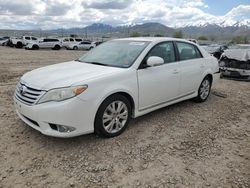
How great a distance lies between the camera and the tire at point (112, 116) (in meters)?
3.79

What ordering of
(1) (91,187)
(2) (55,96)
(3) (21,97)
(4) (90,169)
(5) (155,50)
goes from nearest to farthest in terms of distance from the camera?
(1) (91,187)
(4) (90,169)
(2) (55,96)
(3) (21,97)
(5) (155,50)

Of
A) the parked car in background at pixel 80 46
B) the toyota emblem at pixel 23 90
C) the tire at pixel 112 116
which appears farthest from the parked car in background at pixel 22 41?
the tire at pixel 112 116

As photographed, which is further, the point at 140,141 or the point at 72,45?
the point at 72,45

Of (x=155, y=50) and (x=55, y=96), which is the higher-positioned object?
(x=155, y=50)

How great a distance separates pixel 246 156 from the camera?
3697 millimetres

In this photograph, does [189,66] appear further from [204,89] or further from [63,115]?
[63,115]

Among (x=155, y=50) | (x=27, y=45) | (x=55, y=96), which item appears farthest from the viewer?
(x=27, y=45)

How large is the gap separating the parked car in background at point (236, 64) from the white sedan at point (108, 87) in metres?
4.37

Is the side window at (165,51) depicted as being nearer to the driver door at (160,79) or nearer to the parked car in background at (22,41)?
the driver door at (160,79)

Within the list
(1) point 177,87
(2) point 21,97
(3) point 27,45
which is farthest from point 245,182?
(3) point 27,45

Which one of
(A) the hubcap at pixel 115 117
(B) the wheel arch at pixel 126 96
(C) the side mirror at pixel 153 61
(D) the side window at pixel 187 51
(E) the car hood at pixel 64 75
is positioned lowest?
(A) the hubcap at pixel 115 117

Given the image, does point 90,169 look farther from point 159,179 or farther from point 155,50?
point 155,50

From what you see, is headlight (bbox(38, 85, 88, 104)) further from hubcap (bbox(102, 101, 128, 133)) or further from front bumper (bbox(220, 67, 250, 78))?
front bumper (bbox(220, 67, 250, 78))

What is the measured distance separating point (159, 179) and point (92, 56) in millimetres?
2706
